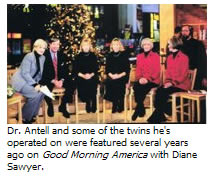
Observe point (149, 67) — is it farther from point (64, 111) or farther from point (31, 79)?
point (31, 79)

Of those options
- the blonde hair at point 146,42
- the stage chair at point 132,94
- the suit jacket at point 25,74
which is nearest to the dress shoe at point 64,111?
the suit jacket at point 25,74

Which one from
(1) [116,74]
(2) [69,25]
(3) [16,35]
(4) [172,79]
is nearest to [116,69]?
(1) [116,74]

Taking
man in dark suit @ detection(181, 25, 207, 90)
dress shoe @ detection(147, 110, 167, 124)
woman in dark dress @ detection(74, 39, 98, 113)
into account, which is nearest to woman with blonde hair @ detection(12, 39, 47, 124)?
woman in dark dress @ detection(74, 39, 98, 113)

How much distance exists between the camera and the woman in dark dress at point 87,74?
336 cm

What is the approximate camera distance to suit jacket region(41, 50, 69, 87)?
330 cm

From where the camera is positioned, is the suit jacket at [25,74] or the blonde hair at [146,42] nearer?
the suit jacket at [25,74]

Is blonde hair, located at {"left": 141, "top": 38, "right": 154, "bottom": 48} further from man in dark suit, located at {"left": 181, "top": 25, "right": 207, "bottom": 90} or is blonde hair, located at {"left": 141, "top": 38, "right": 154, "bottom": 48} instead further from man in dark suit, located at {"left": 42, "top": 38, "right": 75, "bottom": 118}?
man in dark suit, located at {"left": 42, "top": 38, "right": 75, "bottom": 118}

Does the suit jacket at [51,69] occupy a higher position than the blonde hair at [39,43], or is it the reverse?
the blonde hair at [39,43]

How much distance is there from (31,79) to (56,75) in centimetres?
22

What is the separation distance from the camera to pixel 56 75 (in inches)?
131

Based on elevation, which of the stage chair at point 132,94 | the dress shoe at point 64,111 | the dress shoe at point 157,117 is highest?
the stage chair at point 132,94

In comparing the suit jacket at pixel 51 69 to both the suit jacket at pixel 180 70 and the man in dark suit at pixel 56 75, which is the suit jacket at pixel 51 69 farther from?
the suit jacket at pixel 180 70
